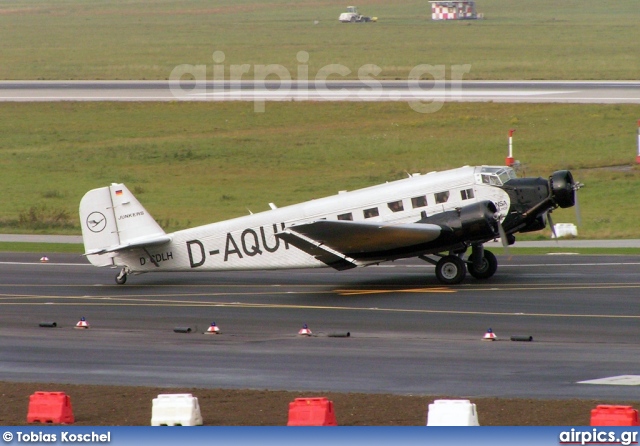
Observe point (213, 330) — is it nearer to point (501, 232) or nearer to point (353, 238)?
point (353, 238)

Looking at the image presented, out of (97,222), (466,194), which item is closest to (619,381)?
(466,194)

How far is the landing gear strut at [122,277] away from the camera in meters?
33.1

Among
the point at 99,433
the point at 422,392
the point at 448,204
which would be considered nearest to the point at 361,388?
the point at 422,392

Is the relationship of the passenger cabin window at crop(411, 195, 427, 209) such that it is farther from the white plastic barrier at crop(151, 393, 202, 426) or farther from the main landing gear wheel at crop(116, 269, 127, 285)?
the white plastic barrier at crop(151, 393, 202, 426)

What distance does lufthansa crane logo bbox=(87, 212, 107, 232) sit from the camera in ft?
108

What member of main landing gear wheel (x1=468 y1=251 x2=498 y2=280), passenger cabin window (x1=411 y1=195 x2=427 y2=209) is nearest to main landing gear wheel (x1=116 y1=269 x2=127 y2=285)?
passenger cabin window (x1=411 y1=195 x2=427 y2=209)

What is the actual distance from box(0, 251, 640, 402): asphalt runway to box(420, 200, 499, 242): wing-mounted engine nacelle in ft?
5.16

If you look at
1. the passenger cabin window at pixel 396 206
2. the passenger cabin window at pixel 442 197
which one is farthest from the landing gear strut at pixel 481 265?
the passenger cabin window at pixel 396 206

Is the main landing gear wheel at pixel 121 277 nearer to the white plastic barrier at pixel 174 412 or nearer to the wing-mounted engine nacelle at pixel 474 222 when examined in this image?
the wing-mounted engine nacelle at pixel 474 222

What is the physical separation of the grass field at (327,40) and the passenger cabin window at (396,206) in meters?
65.2

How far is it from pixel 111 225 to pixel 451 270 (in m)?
10.4

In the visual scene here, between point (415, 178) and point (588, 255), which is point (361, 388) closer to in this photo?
point (415, 178)

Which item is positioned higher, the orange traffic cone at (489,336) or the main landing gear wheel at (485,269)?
the main landing gear wheel at (485,269)

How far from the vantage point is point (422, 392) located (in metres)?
18.7
